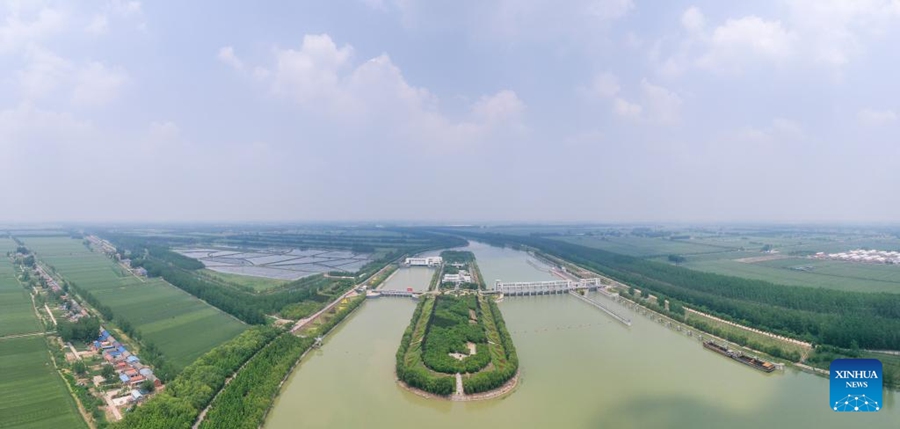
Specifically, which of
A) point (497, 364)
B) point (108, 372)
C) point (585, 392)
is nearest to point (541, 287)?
point (497, 364)

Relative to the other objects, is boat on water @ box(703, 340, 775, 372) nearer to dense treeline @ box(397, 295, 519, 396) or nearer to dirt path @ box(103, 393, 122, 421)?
dense treeline @ box(397, 295, 519, 396)

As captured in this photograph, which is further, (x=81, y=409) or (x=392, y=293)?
(x=392, y=293)

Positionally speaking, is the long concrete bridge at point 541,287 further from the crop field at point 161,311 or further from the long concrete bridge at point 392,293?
the crop field at point 161,311

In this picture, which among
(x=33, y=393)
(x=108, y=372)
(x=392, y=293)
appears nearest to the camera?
(x=33, y=393)

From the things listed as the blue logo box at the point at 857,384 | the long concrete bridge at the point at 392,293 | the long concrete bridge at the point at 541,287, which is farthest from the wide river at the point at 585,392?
the long concrete bridge at the point at 541,287

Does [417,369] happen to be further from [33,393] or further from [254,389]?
[33,393]
